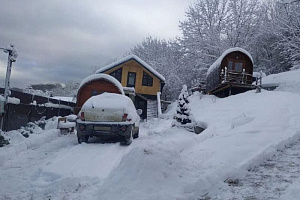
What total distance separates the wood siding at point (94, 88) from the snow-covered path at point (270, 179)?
1626cm

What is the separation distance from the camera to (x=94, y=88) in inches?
844

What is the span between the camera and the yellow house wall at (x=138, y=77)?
100 feet

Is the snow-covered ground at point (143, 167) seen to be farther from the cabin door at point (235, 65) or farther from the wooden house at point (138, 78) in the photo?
the wooden house at point (138, 78)

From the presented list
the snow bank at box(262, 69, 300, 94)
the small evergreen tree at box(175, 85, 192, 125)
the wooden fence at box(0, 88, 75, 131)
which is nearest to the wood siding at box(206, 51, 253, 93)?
the snow bank at box(262, 69, 300, 94)

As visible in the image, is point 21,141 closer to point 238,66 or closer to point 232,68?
point 232,68

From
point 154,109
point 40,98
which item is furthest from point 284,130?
point 154,109

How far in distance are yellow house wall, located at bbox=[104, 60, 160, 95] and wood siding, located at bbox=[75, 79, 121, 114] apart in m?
9.30

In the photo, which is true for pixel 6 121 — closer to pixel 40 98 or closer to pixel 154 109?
pixel 40 98

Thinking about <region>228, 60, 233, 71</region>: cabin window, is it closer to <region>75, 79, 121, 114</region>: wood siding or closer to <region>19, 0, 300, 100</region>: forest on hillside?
<region>19, 0, 300, 100</region>: forest on hillside

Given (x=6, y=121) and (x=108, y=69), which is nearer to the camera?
(x=6, y=121)

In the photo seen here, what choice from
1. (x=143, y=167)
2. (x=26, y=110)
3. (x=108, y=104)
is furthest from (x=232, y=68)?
(x=143, y=167)

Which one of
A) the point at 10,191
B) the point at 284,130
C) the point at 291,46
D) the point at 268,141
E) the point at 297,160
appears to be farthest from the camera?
the point at 291,46

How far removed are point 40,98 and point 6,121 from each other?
3.61 m

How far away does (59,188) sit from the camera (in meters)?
4.91
